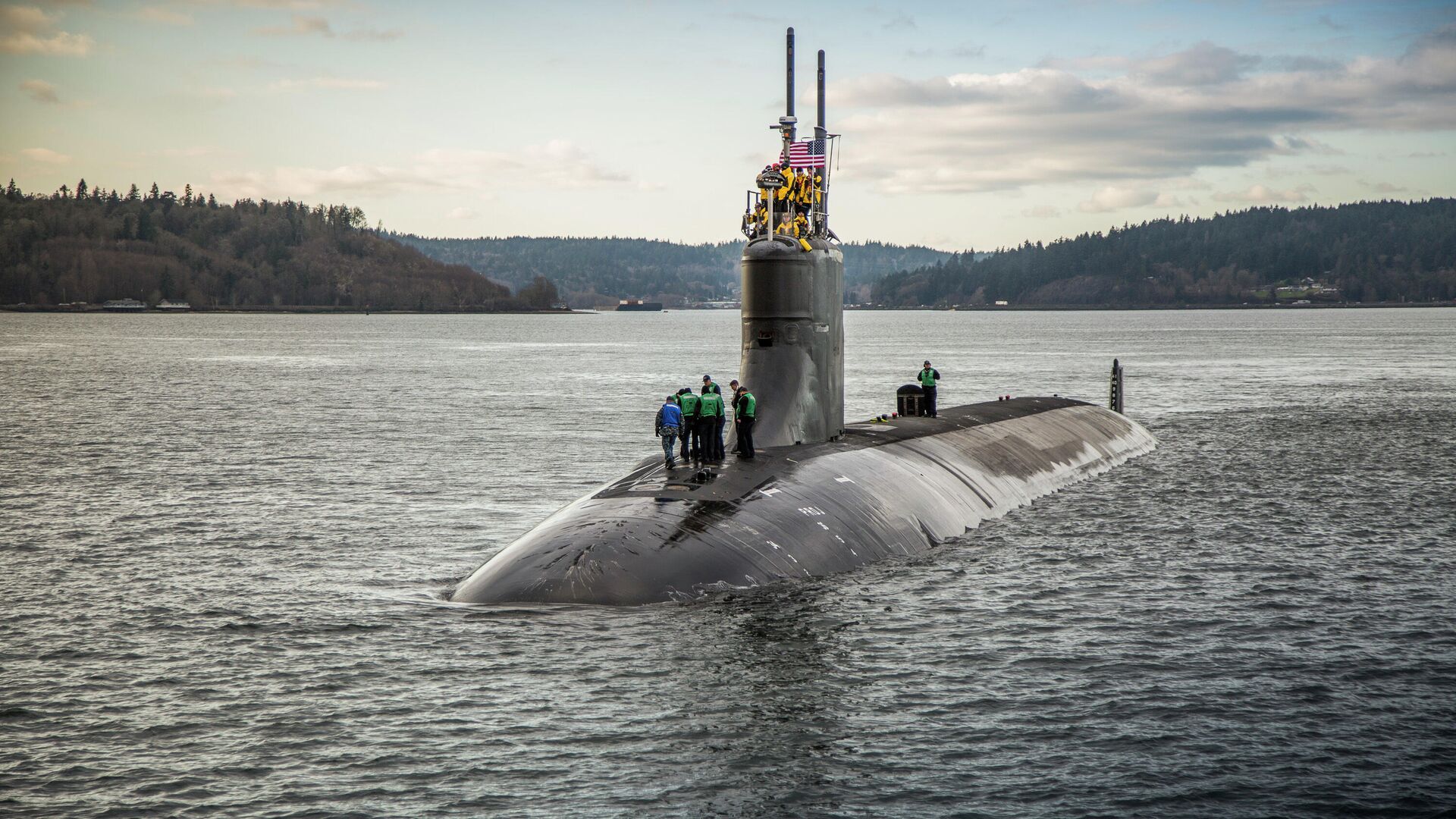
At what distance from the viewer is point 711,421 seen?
76.3 ft

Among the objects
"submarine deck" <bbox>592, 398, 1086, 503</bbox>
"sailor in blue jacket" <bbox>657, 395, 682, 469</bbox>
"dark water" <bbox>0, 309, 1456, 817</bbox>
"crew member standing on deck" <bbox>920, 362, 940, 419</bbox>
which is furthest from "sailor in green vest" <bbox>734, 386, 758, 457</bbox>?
"crew member standing on deck" <bbox>920, 362, 940, 419</bbox>

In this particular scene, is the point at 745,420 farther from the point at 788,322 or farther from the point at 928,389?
the point at 928,389

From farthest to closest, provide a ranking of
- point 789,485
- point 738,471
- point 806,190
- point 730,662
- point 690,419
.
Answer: point 806,190 < point 690,419 < point 738,471 < point 789,485 < point 730,662

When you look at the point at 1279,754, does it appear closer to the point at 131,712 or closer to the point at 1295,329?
the point at 131,712

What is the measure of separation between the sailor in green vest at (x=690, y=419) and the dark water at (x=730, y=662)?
413 cm

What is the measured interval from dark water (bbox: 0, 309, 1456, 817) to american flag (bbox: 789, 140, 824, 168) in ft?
26.4

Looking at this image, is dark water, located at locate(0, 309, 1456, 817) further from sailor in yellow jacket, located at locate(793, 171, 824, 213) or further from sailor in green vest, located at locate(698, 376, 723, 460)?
sailor in yellow jacket, located at locate(793, 171, 824, 213)

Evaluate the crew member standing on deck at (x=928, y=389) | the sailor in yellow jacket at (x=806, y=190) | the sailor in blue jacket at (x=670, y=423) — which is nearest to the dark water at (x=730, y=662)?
the sailor in blue jacket at (x=670, y=423)

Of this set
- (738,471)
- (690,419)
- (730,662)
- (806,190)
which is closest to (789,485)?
(738,471)

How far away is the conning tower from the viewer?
24922mm

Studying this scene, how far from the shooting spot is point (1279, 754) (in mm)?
13859

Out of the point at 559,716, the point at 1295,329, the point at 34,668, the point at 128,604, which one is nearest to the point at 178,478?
the point at 128,604

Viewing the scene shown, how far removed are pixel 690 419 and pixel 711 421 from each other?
0.45 m

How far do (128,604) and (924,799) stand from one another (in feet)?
45.4
